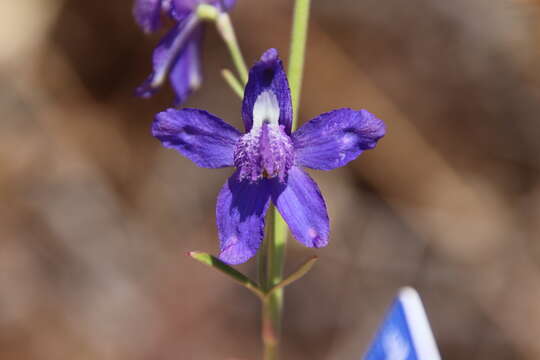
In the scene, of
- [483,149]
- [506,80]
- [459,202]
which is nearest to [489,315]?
[459,202]

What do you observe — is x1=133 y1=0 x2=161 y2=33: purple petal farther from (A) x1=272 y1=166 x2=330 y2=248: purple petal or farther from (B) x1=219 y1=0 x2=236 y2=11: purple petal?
(A) x1=272 y1=166 x2=330 y2=248: purple petal

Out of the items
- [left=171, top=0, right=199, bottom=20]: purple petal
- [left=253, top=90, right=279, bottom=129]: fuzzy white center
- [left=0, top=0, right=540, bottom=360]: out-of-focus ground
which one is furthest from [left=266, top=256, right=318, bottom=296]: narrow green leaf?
[left=0, top=0, right=540, bottom=360]: out-of-focus ground

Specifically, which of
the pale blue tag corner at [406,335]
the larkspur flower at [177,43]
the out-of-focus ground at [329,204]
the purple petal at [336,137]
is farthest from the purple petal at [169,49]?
the out-of-focus ground at [329,204]

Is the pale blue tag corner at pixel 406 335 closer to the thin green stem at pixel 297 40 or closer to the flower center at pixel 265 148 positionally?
the flower center at pixel 265 148

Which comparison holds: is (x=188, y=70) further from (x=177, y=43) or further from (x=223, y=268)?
(x=223, y=268)

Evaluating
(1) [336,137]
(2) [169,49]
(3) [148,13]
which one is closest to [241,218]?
(1) [336,137]

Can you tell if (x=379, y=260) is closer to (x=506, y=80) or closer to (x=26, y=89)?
(x=506, y=80)
